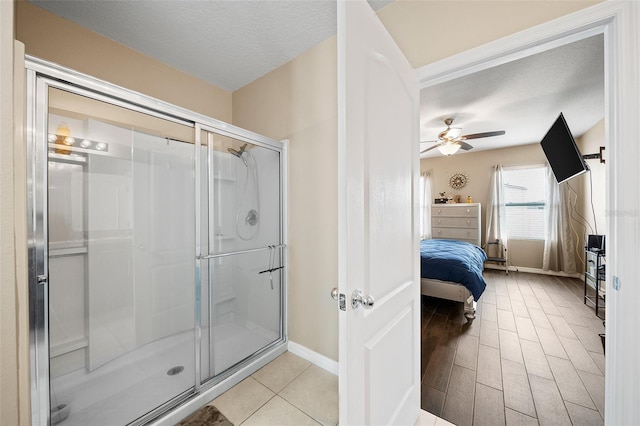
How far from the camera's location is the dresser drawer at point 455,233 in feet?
15.9

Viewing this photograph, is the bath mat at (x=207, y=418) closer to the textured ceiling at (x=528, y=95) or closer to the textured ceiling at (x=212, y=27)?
the textured ceiling at (x=212, y=27)

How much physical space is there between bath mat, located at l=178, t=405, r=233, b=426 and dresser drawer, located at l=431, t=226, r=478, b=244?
201 inches

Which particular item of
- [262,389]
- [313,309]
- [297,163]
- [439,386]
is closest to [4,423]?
[262,389]

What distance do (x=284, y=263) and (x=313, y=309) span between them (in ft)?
1.59

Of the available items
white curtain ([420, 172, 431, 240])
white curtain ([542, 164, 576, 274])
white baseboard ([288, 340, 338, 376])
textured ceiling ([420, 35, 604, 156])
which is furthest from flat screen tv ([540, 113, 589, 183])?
white curtain ([420, 172, 431, 240])

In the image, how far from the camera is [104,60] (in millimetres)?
1857

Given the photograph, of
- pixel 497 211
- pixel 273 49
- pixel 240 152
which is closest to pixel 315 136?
pixel 240 152

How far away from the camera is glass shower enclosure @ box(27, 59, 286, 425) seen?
1132 millimetres

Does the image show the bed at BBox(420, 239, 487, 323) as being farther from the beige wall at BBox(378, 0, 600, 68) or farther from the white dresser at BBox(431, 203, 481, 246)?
the beige wall at BBox(378, 0, 600, 68)

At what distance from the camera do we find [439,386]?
170cm

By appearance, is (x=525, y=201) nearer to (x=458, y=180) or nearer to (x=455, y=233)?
(x=458, y=180)

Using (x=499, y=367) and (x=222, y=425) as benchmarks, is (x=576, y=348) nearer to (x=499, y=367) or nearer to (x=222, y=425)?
(x=499, y=367)

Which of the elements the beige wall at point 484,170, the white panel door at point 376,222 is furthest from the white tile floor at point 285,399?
the beige wall at point 484,170

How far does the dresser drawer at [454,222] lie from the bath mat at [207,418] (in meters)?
5.14
